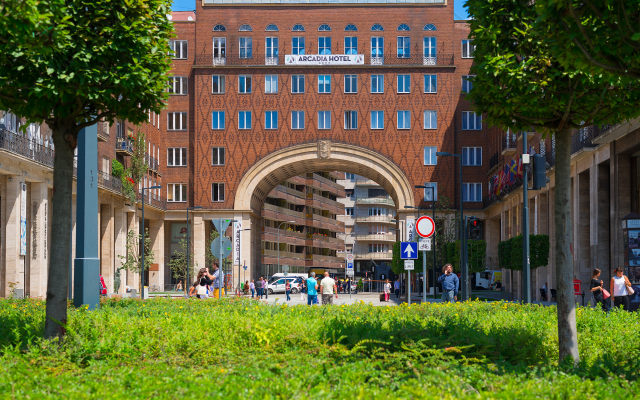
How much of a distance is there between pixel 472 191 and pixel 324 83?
1596cm

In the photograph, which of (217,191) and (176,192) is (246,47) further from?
(176,192)

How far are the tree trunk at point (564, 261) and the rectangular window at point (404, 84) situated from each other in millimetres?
54523

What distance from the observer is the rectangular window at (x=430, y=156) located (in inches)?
→ 2491

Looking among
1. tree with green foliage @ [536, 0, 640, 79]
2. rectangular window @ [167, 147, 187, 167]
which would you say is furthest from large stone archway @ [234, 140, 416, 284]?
tree with green foliage @ [536, 0, 640, 79]

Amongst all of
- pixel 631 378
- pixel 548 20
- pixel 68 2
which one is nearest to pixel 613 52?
pixel 548 20

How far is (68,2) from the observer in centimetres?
984

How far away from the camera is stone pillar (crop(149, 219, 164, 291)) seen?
6581 centimetres

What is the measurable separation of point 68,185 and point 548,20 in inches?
263

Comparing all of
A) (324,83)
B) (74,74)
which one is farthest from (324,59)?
(74,74)

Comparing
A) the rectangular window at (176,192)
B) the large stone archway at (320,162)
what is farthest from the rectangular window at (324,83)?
the rectangular window at (176,192)

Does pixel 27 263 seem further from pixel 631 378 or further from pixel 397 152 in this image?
pixel 631 378

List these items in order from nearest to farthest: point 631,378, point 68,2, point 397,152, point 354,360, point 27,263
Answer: point 631,378 → point 354,360 → point 68,2 → point 27,263 → point 397,152

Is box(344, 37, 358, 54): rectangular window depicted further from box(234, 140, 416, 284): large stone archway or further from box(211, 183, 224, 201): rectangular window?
box(211, 183, 224, 201): rectangular window

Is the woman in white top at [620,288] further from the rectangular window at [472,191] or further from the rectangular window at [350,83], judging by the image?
the rectangular window at [472,191]
